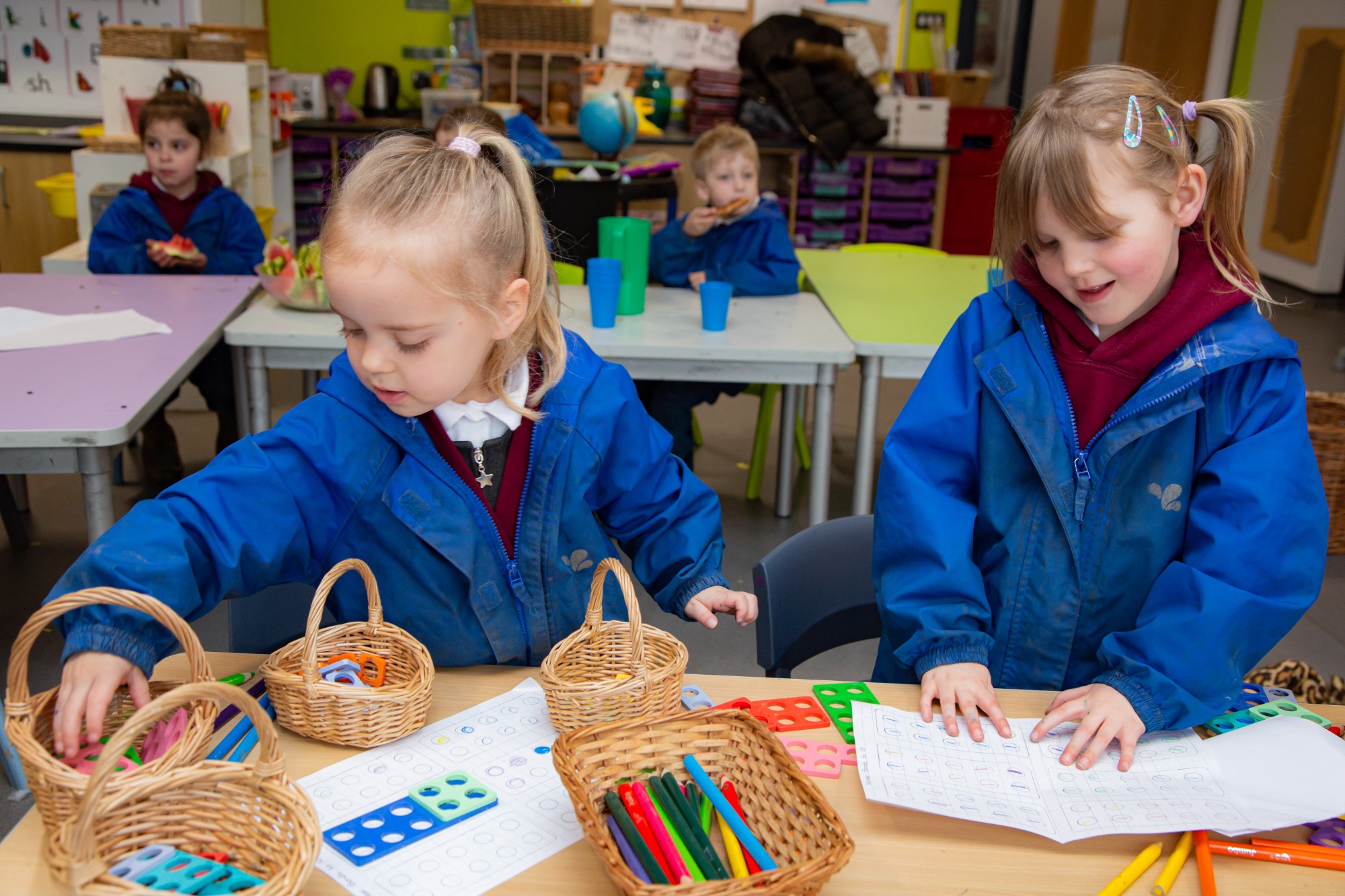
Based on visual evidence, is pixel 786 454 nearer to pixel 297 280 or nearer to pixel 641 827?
pixel 297 280

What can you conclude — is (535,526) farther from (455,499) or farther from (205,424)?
(205,424)

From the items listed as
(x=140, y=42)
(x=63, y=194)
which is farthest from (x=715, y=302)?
(x=63, y=194)

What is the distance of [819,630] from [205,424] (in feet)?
10.0

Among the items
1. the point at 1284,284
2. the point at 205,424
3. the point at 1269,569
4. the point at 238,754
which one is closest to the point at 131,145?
the point at 205,424

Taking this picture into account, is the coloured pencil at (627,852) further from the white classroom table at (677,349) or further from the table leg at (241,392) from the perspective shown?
the table leg at (241,392)

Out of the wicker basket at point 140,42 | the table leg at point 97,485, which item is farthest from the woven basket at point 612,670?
the wicker basket at point 140,42

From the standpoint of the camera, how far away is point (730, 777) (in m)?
0.85

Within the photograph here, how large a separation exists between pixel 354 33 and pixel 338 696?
21.7 feet

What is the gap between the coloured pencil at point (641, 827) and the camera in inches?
28.5

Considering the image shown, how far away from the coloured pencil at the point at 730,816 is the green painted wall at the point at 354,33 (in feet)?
21.3

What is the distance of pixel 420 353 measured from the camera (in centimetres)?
103

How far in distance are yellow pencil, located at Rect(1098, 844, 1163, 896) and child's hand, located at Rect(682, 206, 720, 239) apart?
2367 millimetres

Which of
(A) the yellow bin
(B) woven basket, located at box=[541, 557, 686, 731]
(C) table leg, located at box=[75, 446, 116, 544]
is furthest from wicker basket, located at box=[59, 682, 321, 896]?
(A) the yellow bin

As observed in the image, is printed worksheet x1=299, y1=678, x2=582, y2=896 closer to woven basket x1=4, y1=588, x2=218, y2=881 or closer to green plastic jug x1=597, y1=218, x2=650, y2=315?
woven basket x1=4, y1=588, x2=218, y2=881
